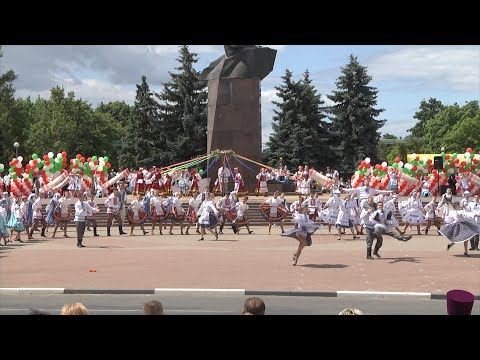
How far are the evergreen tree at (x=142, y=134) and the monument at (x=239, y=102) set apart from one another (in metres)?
23.9

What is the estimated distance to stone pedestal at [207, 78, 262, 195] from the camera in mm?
37531

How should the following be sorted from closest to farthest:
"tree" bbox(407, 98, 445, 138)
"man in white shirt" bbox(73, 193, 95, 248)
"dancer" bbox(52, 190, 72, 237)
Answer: "man in white shirt" bbox(73, 193, 95, 248), "dancer" bbox(52, 190, 72, 237), "tree" bbox(407, 98, 445, 138)

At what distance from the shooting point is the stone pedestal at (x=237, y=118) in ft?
123

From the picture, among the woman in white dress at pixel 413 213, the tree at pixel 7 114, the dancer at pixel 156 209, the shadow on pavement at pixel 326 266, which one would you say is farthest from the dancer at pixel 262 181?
the tree at pixel 7 114

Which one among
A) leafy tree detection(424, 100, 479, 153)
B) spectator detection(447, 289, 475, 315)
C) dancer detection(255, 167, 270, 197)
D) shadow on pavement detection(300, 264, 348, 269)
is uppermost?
leafy tree detection(424, 100, 479, 153)

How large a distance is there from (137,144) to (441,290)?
49.2 m

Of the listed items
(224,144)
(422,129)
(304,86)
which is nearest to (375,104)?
(304,86)

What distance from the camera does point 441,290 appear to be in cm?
1476

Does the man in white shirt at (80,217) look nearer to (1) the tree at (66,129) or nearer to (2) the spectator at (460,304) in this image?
(2) the spectator at (460,304)

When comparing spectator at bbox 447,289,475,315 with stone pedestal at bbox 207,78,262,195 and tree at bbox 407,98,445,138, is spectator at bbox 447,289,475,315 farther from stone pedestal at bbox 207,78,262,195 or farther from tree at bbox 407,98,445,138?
tree at bbox 407,98,445,138

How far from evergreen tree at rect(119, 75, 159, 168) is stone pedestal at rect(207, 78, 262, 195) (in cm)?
2382

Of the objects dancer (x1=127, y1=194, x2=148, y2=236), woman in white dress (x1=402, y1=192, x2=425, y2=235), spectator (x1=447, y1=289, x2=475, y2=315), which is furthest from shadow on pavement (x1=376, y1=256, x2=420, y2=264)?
spectator (x1=447, y1=289, x2=475, y2=315)

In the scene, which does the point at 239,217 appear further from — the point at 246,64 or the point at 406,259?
the point at 246,64
